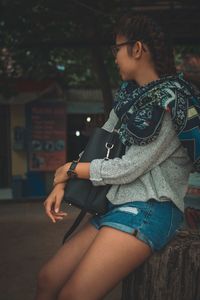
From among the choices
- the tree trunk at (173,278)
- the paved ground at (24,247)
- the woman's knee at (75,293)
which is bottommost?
the paved ground at (24,247)

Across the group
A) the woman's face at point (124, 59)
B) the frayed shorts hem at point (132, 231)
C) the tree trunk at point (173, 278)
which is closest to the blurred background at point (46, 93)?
the woman's face at point (124, 59)

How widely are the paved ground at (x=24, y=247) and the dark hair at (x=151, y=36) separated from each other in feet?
7.42

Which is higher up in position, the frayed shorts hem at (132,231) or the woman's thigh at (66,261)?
the frayed shorts hem at (132,231)

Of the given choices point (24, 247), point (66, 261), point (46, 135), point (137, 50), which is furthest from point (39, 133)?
point (137, 50)

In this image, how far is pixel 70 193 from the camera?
1.82m

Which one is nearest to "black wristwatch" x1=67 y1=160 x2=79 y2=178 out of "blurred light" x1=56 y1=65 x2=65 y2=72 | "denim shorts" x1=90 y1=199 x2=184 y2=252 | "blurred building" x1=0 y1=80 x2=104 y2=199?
"denim shorts" x1=90 y1=199 x2=184 y2=252

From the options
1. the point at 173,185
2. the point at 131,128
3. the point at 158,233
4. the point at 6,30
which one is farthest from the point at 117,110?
the point at 6,30

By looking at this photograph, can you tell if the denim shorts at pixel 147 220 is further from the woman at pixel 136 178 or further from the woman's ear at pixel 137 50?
the woman's ear at pixel 137 50

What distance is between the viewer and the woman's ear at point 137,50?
1.79 meters

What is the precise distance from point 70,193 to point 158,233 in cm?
39

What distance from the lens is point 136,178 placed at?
172 cm

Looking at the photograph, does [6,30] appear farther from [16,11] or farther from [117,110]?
[117,110]

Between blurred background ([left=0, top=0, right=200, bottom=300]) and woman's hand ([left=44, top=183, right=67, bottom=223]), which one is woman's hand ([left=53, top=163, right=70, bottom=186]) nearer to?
woman's hand ([left=44, top=183, right=67, bottom=223])

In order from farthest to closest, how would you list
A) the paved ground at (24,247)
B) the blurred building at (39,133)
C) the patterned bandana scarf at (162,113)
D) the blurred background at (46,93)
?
1. the blurred building at (39,133)
2. the blurred background at (46,93)
3. the paved ground at (24,247)
4. the patterned bandana scarf at (162,113)
